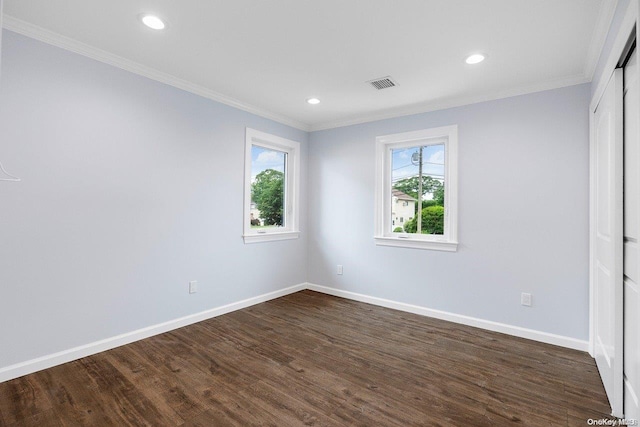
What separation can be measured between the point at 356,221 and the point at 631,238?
2879 millimetres

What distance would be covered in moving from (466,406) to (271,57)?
9.56ft

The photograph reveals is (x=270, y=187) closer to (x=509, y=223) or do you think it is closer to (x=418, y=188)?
(x=418, y=188)

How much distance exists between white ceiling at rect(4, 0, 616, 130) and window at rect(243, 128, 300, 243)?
0.88 metres

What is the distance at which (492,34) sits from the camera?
2311mm

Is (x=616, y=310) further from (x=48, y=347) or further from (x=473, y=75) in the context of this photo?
(x=48, y=347)

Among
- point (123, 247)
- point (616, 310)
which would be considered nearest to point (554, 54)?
point (616, 310)

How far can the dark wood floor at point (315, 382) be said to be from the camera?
6.32 ft

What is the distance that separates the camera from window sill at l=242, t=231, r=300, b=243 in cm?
400

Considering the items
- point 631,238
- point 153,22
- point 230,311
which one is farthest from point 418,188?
point 153,22

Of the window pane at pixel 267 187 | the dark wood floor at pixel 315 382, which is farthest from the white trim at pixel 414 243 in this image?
the window pane at pixel 267 187

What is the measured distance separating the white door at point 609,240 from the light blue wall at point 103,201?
3.32 metres

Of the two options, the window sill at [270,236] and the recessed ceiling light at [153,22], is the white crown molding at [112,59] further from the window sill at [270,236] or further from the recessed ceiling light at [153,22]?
the window sill at [270,236]

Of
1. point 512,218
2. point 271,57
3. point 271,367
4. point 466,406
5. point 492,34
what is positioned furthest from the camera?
point 512,218

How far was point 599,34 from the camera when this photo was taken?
7.29 feet
